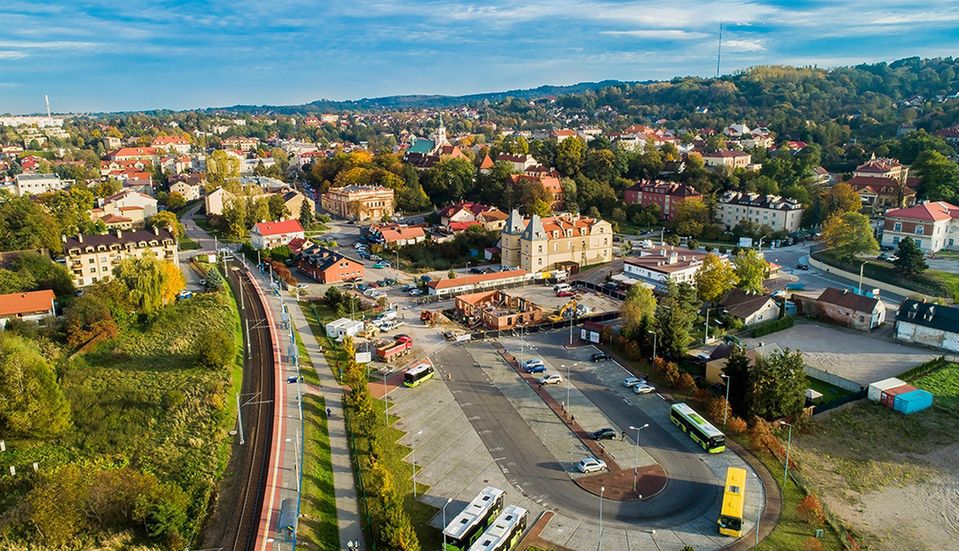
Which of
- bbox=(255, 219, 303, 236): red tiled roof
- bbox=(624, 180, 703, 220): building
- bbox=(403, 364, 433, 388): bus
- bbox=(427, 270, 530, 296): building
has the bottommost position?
bbox=(403, 364, 433, 388): bus

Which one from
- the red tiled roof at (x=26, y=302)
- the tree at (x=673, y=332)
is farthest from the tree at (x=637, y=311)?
the red tiled roof at (x=26, y=302)

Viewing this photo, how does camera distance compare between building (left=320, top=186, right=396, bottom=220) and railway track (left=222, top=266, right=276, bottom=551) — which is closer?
railway track (left=222, top=266, right=276, bottom=551)

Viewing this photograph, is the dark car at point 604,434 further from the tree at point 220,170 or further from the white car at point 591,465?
the tree at point 220,170

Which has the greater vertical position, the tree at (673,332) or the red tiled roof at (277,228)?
the red tiled roof at (277,228)

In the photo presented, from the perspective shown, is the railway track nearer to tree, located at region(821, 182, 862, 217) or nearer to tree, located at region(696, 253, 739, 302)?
tree, located at region(696, 253, 739, 302)

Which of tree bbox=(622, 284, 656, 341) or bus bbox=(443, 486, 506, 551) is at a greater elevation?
tree bbox=(622, 284, 656, 341)

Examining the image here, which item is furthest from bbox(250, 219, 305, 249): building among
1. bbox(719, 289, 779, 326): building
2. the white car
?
the white car
